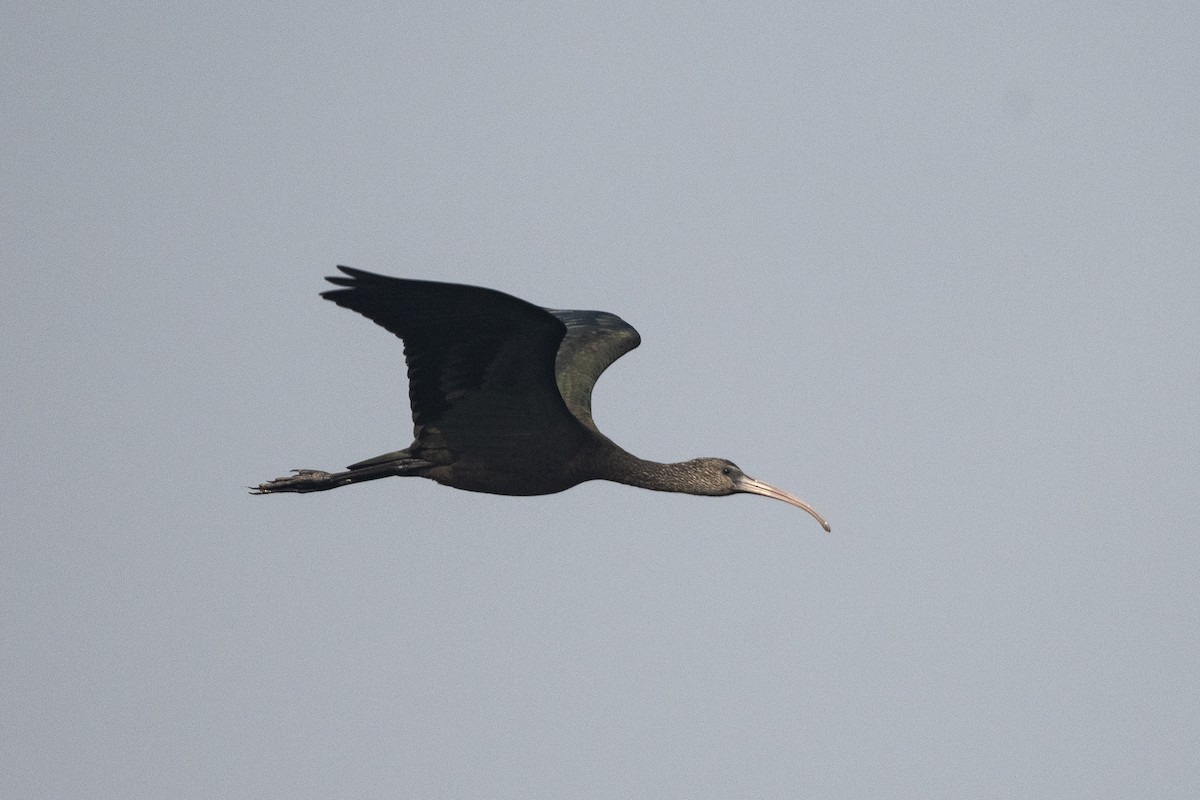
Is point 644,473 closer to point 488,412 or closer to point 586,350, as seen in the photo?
point 488,412

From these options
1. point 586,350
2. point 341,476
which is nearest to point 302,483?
point 341,476

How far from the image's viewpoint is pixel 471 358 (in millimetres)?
17391

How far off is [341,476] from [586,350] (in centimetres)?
357

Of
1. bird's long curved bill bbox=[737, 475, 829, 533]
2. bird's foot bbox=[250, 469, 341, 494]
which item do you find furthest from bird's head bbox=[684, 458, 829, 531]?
bird's foot bbox=[250, 469, 341, 494]

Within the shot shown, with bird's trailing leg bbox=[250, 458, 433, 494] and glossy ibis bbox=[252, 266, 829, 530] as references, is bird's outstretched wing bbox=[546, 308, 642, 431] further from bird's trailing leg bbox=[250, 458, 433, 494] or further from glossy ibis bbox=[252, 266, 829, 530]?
bird's trailing leg bbox=[250, 458, 433, 494]

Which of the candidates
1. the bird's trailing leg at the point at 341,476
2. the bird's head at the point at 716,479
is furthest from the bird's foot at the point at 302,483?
the bird's head at the point at 716,479

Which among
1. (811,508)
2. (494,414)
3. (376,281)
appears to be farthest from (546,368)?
(811,508)

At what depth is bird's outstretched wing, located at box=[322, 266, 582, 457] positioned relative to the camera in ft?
53.0

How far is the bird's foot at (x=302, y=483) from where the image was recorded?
763 inches

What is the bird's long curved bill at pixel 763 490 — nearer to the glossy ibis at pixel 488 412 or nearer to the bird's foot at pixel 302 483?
the glossy ibis at pixel 488 412

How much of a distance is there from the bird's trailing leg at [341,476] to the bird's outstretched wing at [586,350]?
7.00 feet

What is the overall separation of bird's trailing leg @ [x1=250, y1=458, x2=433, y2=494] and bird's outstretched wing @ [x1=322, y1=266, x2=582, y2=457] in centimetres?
39

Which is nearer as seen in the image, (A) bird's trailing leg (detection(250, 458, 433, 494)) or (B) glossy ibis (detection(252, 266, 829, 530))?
(B) glossy ibis (detection(252, 266, 829, 530))

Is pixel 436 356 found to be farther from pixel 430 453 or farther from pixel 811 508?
pixel 811 508
